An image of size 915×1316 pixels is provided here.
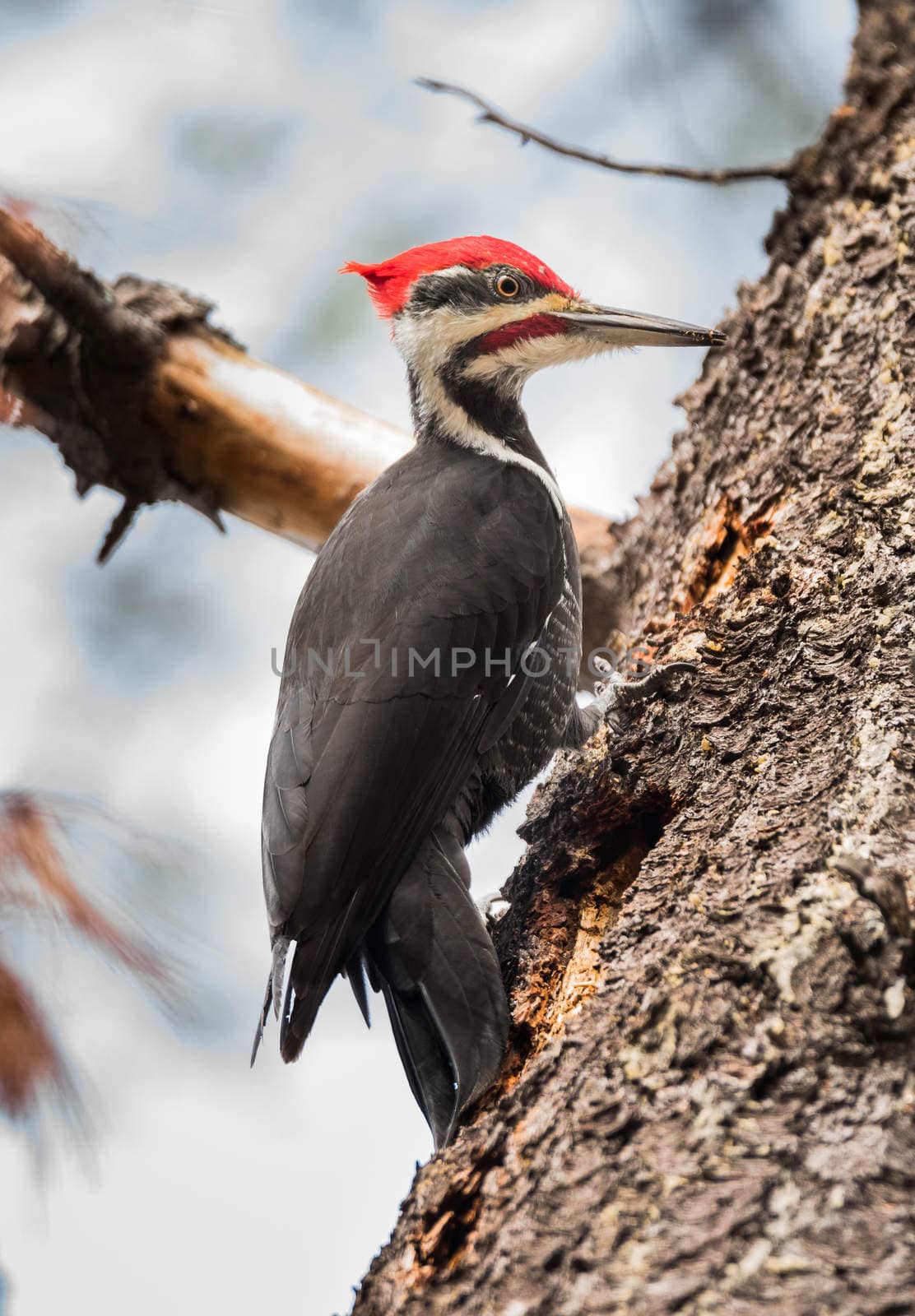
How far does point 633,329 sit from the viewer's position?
3.18 metres

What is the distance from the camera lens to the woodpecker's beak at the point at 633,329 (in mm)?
3051

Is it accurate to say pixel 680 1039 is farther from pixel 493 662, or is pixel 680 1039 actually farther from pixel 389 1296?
pixel 493 662

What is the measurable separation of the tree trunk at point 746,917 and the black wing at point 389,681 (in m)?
0.26

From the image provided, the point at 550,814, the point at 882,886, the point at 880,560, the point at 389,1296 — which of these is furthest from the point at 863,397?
the point at 389,1296

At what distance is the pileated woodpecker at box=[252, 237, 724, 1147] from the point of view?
7.37 feet

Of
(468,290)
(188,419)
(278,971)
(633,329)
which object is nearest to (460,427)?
(468,290)

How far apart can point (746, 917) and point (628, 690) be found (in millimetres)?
1014

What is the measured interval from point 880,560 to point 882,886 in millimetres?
912

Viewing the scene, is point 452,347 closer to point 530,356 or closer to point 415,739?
point 530,356

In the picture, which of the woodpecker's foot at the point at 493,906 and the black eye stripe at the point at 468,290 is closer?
the woodpecker's foot at the point at 493,906

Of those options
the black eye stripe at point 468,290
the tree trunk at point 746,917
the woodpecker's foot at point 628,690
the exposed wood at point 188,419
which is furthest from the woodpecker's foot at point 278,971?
the black eye stripe at point 468,290

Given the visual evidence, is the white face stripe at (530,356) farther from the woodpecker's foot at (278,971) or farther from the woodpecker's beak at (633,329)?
the woodpecker's foot at (278,971)

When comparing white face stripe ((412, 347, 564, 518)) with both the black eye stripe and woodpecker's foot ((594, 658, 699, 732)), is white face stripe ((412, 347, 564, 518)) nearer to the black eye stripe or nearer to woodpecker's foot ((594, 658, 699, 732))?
the black eye stripe

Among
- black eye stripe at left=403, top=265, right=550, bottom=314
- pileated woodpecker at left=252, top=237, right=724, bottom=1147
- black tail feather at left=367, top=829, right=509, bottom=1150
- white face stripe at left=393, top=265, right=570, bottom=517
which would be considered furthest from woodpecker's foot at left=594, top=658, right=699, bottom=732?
black eye stripe at left=403, top=265, right=550, bottom=314
